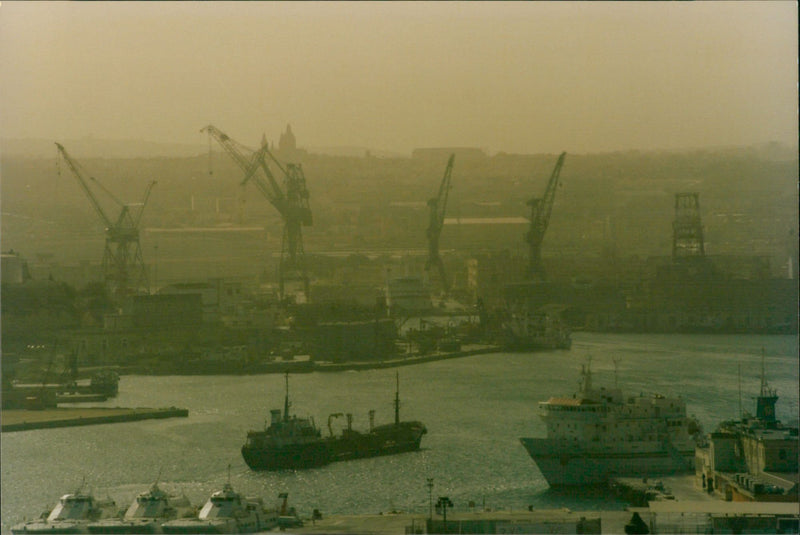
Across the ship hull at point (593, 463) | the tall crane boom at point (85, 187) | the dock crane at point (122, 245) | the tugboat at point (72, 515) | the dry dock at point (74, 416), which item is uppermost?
the tall crane boom at point (85, 187)

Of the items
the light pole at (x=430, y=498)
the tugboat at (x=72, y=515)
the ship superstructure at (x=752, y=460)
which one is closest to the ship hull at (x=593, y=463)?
the ship superstructure at (x=752, y=460)

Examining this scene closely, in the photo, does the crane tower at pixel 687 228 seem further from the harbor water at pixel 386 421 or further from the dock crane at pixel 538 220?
the dock crane at pixel 538 220

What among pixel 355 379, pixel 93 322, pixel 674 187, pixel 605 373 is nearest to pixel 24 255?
pixel 93 322

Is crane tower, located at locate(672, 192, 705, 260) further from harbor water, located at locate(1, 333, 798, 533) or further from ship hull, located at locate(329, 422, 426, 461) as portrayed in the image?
ship hull, located at locate(329, 422, 426, 461)

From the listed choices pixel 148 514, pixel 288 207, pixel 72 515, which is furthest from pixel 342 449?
pixel 288 207

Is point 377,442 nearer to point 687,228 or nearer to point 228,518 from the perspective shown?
point 228,518

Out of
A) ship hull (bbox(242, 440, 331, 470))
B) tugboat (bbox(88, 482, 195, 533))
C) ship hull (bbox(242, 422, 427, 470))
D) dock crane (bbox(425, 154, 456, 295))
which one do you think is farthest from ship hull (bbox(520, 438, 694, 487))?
dock crane (bbox(425, 154, 456, 295))
